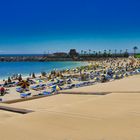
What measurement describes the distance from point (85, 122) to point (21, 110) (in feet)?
9.13

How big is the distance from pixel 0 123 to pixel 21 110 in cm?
182

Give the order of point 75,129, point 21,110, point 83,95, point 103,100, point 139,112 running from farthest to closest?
1. point 83,95
2. point 103,100
3. point 21,110
4. point 139,112
5. point 75,129

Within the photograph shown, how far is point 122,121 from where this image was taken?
662 centimetres

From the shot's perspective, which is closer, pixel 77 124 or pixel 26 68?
pixel 77 124

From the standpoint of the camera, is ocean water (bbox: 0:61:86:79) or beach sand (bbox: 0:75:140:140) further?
ocean water (bbox: 0:61:86:79)

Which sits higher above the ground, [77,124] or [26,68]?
[77,124]

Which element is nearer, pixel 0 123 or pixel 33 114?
pixel 0 123

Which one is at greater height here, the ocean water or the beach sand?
the beach sand

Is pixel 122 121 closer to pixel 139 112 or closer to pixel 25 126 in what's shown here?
pixel 139 112

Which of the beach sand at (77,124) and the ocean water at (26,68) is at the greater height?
the beach sand at (77,124)

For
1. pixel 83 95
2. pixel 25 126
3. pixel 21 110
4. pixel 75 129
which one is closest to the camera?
pixel 75 129

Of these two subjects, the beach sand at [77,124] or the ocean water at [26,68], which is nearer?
the beach sand at [77,124]

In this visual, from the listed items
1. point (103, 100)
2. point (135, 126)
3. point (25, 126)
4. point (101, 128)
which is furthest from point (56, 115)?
point (103, 100)

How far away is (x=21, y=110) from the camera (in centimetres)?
874
